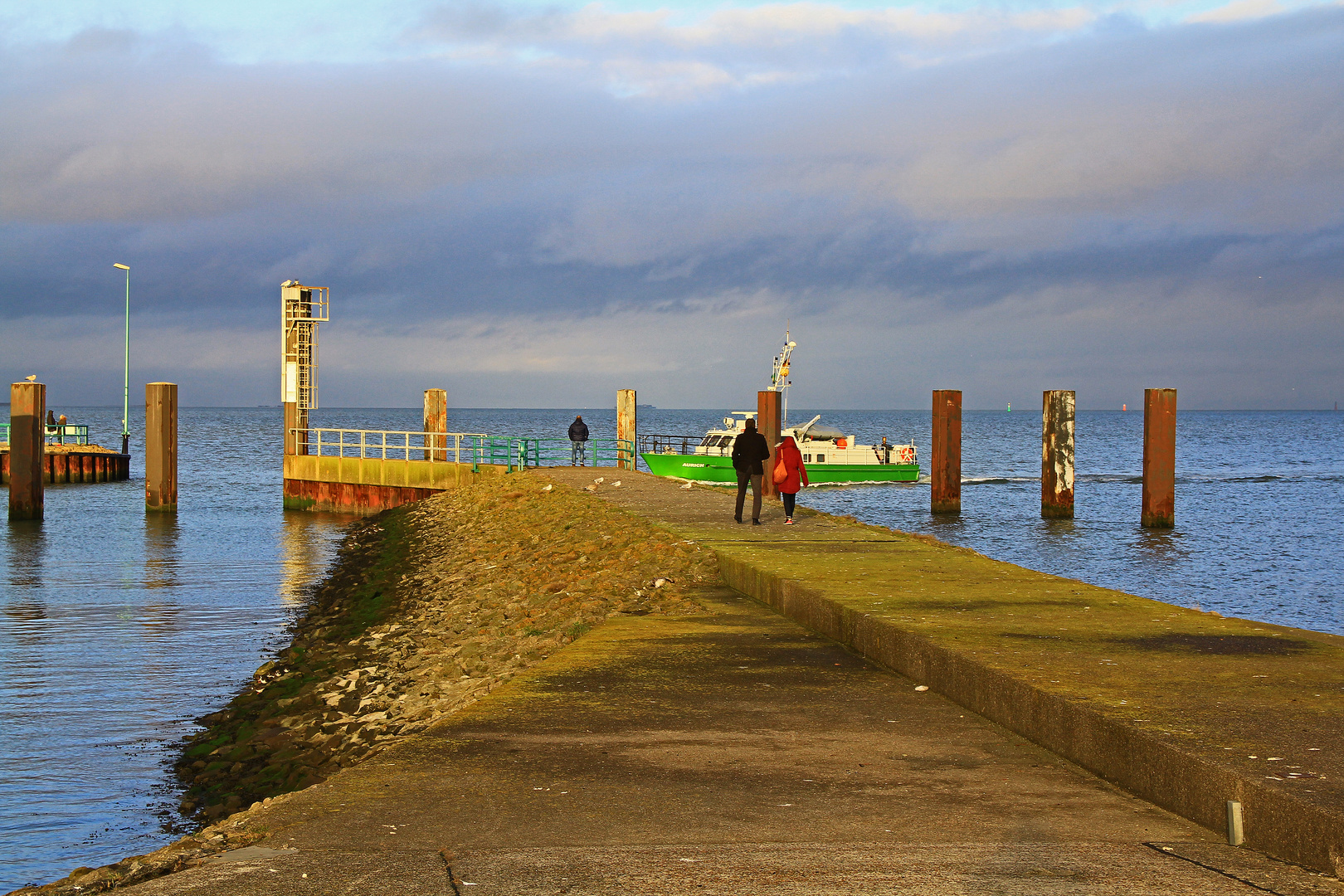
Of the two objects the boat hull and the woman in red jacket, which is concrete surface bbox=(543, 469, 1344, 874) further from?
the boat hull

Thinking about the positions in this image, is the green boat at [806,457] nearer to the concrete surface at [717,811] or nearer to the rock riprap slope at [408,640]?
the rock riprap slope at [408,640]

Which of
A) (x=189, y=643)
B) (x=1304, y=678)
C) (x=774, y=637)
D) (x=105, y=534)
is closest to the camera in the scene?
(x=1304, y=678)

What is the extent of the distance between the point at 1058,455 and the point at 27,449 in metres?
26.9

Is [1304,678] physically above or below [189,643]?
above

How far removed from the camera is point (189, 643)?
47.9 ft

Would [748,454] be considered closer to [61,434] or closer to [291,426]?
[291,426]

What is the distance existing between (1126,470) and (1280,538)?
34.1 meters

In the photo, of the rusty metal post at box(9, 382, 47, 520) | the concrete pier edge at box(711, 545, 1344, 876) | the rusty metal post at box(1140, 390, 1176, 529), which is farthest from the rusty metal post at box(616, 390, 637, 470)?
the concrete pier edge at box(711, 545, 1344, 876)

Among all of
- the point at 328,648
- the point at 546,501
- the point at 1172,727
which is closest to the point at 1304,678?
the point at 1172,727

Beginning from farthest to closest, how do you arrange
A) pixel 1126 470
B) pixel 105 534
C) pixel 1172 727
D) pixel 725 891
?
pixel 1126 470 → pixel 105 534 → pixel 1172 727 → pixel 725 891

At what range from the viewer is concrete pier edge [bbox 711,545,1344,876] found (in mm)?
4285

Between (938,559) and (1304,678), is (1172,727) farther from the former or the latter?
(938,559)

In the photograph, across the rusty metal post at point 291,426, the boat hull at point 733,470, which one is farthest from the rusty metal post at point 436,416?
the boat hull at point 733,470

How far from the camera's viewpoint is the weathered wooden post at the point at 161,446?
31.3 metres
